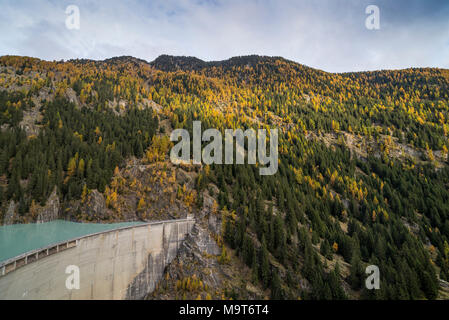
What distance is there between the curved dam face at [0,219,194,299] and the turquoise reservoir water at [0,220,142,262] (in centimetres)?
957

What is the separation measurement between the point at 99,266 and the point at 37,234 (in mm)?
21174

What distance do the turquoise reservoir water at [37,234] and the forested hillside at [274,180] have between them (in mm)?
3231

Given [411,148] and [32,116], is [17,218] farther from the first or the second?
[411,148]

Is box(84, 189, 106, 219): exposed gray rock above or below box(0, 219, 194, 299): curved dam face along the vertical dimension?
above

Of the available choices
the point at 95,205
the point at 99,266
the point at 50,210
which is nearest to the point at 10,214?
the point at 50,210

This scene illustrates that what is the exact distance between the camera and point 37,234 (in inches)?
1694

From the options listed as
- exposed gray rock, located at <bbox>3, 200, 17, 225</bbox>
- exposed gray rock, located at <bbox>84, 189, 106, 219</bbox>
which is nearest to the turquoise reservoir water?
exposed gray rock, located at <bbox>3, 200, 17, 225</bbox>

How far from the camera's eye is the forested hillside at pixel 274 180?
159 ft

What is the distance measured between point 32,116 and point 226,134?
7015 centimetres

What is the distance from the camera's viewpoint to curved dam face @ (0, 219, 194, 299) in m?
22.3

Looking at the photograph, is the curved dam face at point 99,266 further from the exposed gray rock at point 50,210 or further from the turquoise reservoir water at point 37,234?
the exposed gray rock at point 50,210

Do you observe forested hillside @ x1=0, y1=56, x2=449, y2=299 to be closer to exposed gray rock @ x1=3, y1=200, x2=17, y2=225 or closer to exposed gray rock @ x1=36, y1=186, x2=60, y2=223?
exposed gray rock @ x1=3, y1=200, x2=17, y2=225

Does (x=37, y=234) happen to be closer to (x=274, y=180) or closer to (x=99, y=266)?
(x=99, y=266)
